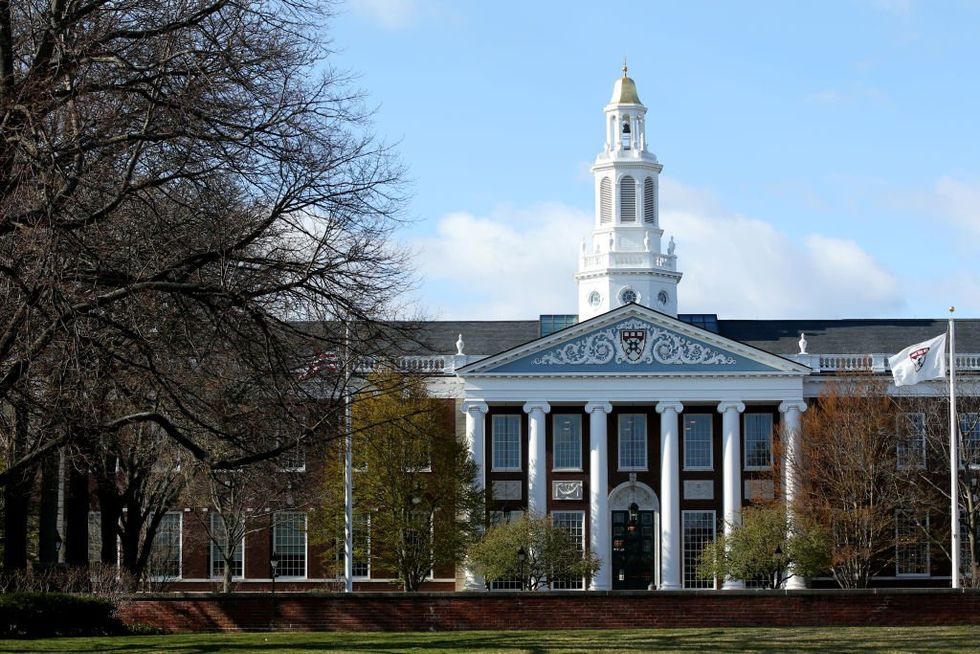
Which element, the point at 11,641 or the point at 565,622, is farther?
the point at 565,622

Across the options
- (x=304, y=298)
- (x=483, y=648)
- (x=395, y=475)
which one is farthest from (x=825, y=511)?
(x=304, y=298)

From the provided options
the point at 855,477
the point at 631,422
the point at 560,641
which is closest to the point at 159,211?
the point at 560,641

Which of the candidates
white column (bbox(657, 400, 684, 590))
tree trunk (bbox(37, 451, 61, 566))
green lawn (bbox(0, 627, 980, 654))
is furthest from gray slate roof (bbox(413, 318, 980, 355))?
green lawn (bbox(0, 627, 980, 654))

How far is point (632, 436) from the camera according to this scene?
241ft

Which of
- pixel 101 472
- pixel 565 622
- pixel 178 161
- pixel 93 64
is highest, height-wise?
pixel 93 64

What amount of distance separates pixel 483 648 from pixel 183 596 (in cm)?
857

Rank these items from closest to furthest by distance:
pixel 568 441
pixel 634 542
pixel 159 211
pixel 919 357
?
pixel 159 211 < pixel 919 357 < pixel 634 542 < pixel 568 441

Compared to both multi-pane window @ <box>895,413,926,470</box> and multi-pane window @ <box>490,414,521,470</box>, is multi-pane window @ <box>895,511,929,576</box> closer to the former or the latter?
multi-pane window @ <box>895,413,926,470</box>

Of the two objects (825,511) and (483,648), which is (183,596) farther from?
(825,511)

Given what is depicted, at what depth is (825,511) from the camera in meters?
64.4

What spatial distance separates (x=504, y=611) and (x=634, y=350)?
38.2 m

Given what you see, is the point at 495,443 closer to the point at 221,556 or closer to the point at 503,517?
the point at 503,517

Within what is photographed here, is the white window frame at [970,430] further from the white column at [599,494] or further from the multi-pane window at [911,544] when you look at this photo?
the white column at [599,494]

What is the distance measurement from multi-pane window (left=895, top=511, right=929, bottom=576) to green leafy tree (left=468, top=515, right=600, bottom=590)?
1257cm
